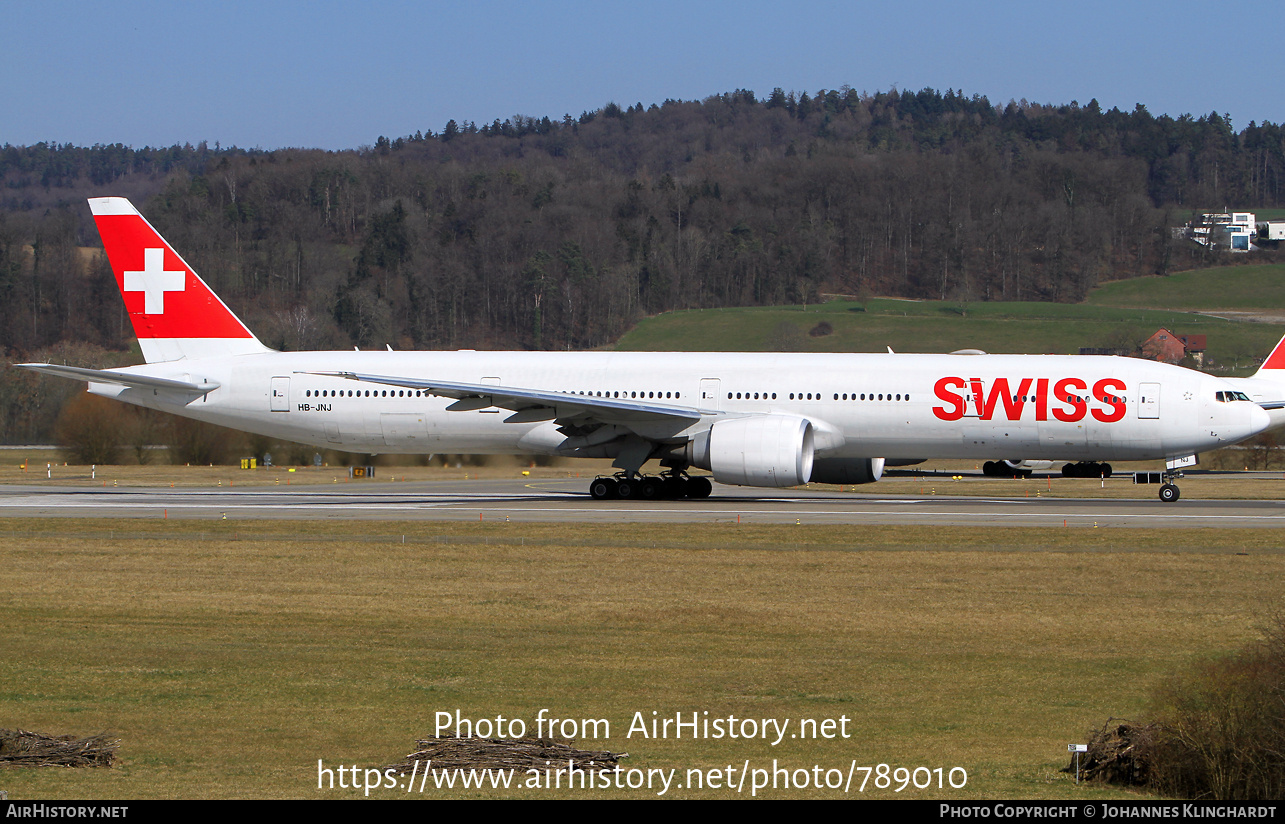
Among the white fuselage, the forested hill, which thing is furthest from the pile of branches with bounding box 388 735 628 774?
the forested hill

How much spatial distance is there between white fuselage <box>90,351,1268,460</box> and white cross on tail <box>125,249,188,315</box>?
5.35 feet

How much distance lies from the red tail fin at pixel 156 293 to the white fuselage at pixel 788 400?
A: 0.64 meters

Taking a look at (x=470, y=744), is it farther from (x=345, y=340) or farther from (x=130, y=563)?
(x=345, y=340)

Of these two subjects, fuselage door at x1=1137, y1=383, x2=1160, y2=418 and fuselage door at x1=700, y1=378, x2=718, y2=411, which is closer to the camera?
fuselage door at x1=1137, y1=383, x2=1160, y2=418

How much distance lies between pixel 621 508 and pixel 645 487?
2.66 m

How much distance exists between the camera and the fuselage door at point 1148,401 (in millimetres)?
29969

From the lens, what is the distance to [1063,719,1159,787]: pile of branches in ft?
27.4

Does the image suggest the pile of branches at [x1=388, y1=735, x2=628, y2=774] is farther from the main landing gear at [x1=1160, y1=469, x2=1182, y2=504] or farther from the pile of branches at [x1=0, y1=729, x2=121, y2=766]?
the main landing gear at [x1=1160, y1=469, x2=1182, y2=504]

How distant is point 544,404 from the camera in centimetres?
2995

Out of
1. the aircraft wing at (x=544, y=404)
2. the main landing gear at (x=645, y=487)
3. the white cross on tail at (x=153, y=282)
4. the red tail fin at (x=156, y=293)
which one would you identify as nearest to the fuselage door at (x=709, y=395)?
the aircraft wing at (x=544, y=404)

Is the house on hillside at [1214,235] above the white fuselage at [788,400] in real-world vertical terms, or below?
above

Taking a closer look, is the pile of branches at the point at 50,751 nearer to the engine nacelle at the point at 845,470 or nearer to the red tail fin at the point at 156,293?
the engine nacelle at the point at 845,470

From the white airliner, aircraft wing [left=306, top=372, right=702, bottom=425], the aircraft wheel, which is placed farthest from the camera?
the aircraft wheel

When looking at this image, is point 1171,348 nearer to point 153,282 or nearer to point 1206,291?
point 1206,291
